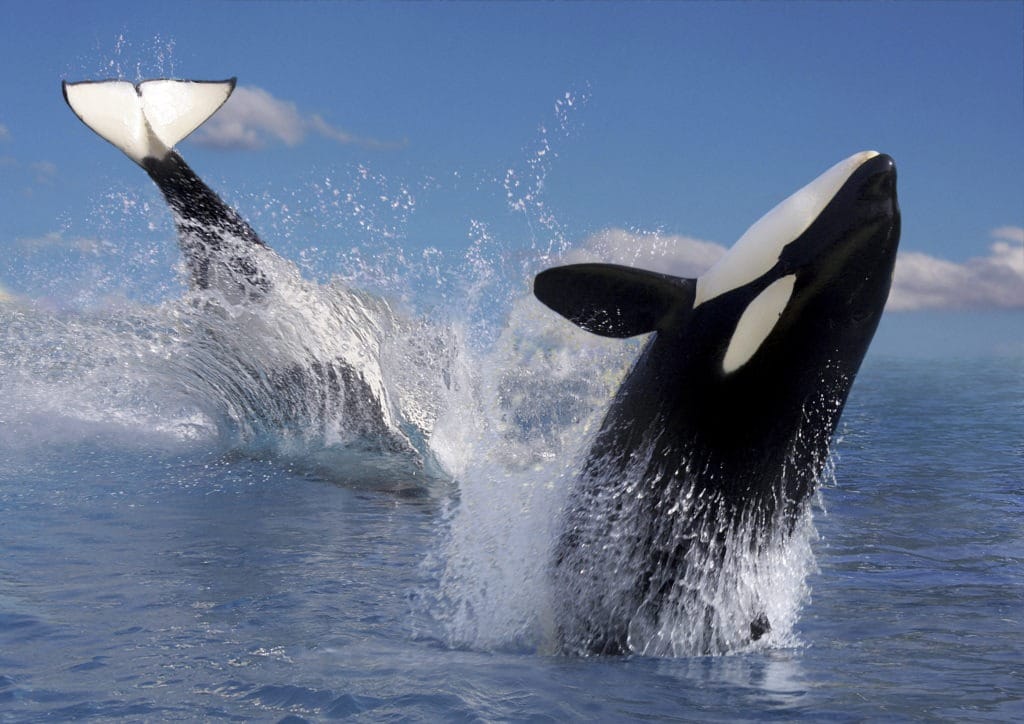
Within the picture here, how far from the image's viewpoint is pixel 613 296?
6512 mm

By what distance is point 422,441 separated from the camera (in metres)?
15.8

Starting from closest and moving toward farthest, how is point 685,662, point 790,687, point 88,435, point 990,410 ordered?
1. point 790,687
2. point 685,662
3. point 88,435
4. point 990,410

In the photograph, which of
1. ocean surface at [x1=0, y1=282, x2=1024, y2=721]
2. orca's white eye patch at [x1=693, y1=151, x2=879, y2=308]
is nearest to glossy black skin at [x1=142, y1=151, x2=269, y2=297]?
ocean surface at [x1=0, y1=282, x2=1024, y2=721]

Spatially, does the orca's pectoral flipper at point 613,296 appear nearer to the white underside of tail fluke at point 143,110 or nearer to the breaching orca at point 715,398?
the breaching orca at point 715,398

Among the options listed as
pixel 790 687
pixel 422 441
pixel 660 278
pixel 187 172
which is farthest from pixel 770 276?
pixel 187 172

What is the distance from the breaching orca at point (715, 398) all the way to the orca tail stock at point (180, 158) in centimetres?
974

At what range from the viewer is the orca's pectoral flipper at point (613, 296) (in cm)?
647

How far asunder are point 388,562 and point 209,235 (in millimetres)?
7658

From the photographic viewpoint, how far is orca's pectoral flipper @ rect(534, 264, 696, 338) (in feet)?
21.2

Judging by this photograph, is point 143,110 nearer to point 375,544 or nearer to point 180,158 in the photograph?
point 180,158

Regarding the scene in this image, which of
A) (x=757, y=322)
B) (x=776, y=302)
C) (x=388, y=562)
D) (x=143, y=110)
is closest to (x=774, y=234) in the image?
(x=776, y=302)

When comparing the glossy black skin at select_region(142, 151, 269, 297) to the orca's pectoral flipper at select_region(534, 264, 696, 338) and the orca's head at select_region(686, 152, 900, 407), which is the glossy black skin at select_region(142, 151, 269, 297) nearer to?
the orca's pectoral flipper at select_region(534, 264, 696, 338)

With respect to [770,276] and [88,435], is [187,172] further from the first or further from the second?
[770,276]

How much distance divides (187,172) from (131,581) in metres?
8.66
